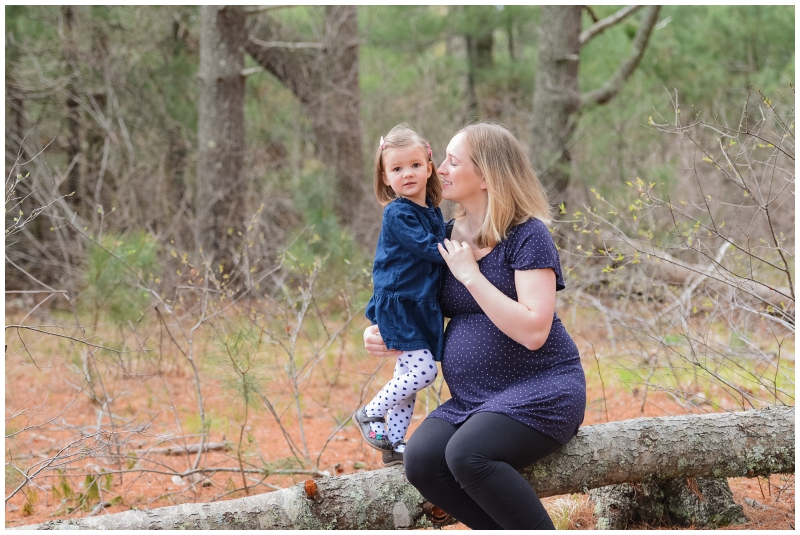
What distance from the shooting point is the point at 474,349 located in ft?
7.45

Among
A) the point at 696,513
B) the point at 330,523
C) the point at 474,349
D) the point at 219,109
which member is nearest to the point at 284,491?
the point at 330,523

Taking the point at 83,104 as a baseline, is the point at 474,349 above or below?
below

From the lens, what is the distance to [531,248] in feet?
7.20

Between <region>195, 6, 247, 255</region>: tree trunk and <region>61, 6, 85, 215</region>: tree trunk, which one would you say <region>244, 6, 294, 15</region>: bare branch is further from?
<region>61, 6, 85, 215</region>: tree trunk

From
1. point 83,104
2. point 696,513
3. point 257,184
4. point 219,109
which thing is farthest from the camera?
point 257,184

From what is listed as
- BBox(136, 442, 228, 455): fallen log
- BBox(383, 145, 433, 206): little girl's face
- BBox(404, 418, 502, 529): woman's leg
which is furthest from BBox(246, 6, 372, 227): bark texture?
BBox(404, 418, 502, 529): woman's leg

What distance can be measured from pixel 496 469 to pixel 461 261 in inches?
24.3

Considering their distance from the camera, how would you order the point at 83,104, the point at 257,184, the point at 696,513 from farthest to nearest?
the point at 257,184 → the point at 83,104 → the point at 696,513

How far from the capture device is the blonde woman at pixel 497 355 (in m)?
2.07

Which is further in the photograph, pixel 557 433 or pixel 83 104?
pixel 83 104

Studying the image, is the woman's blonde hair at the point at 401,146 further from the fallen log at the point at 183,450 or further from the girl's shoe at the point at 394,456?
the fallen log at the point at 183,450

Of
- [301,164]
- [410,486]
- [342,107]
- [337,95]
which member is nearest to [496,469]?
[410,486]

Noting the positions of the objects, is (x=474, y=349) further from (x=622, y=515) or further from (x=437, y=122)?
(x=437, y=122)

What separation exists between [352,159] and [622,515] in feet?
20.7
